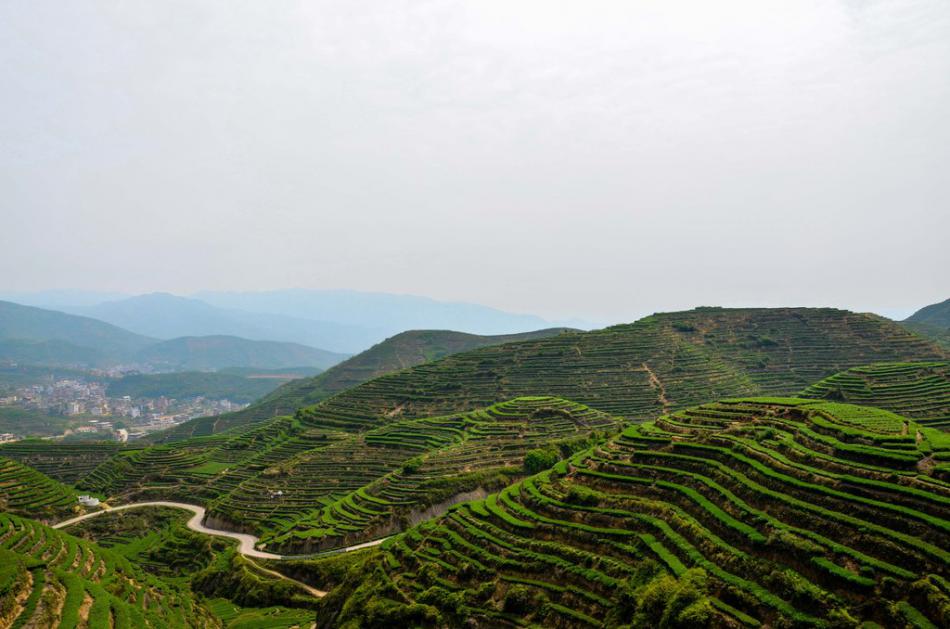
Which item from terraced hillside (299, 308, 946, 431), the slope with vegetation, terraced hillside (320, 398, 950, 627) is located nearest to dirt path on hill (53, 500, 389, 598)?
the slope with vegetation

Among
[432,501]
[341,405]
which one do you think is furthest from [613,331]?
[432,501]

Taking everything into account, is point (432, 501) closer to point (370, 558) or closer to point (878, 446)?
point (370, 558)

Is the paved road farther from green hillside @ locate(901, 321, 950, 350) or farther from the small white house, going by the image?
green hillside @ locate(901, 321, 950, 350)

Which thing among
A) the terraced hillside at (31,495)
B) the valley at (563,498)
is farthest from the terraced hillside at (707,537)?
the terraced hillside at (31,495)

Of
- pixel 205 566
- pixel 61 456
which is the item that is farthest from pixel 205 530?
pixel 61 456

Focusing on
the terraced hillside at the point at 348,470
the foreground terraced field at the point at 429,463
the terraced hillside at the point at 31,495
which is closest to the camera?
the foreground terraced field at the point at 429,463

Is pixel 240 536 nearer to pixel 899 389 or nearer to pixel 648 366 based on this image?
pixel 648 366

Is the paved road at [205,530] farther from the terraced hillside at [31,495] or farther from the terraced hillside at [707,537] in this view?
the terraced hillside at [707,537]
